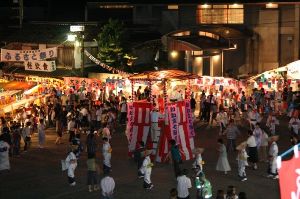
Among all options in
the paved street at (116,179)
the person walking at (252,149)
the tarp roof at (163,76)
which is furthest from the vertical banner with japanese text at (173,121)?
the person walking at (252,149)

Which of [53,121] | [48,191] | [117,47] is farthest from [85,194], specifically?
[117,47]

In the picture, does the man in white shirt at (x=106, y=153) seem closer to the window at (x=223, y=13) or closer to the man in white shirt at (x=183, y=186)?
the man in white shirt at (x=183, y=186)

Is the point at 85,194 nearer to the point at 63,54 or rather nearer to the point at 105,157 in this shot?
the point at 105,157

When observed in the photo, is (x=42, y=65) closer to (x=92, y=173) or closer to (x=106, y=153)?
(x=106, y=153)

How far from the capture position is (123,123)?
2995 centimetres

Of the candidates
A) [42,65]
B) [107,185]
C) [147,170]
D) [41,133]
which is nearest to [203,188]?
[107,185]

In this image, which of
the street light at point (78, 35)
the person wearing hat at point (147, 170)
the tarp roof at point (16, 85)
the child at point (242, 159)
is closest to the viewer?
the person wearing hat at point (147, 170)

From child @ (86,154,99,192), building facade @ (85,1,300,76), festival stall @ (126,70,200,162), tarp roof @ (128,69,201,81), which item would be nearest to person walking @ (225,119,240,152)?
festival stall @ (126,70,200,162)

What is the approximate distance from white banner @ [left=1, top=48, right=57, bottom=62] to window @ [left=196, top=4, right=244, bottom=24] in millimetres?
13231

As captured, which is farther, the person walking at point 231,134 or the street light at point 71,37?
the street light at point 71,37

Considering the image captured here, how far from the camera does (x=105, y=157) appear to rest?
63.2 feet

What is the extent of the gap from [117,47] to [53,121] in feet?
Answer: 31.5

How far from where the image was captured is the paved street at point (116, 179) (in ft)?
58.2

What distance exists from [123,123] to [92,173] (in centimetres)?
1217
